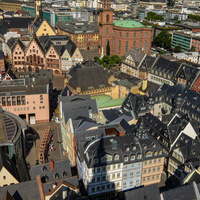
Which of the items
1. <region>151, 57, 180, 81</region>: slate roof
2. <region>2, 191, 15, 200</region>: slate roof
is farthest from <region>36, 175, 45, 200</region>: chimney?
<region>151, 57, 180, 81</region>: slate roof

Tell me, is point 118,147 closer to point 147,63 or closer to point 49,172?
point 49,172

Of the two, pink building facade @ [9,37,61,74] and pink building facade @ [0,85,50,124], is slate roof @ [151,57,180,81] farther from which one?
pink building facade @ [0,85,50,124]

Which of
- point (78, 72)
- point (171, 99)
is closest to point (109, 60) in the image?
point (78, 72)

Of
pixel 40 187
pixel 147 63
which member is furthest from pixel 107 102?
pixel 147 63

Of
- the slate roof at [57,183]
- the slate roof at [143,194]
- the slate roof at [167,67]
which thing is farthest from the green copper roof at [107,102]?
the slate roof at [143,194]

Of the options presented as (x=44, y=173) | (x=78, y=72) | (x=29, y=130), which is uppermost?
(x=78, y=72)

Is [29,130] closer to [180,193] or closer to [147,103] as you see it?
[147,103]

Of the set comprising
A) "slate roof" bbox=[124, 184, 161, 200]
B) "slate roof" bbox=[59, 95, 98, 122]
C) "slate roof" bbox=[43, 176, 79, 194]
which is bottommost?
"slate roof" bbox=[43, 176, 79, 194]
